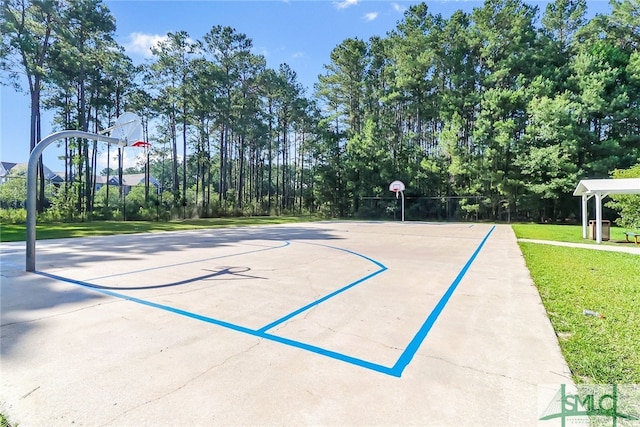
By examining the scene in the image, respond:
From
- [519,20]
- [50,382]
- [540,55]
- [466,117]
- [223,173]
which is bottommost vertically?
[50,382]

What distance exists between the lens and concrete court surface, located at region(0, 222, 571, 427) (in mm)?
1896

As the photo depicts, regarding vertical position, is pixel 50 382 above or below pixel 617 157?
below

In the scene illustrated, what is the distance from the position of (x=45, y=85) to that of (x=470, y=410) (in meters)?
27.8

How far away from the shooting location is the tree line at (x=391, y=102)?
65.6 ft

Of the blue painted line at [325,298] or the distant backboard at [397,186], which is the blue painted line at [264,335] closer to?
the blue painted line at [325,298]

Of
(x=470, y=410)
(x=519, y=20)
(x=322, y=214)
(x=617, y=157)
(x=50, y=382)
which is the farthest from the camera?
(x=322, y=214)

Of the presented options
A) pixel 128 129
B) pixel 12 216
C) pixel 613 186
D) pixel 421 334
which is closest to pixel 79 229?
pixel 12 216

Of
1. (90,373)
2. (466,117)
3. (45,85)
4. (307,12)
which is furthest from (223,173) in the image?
(90,373)

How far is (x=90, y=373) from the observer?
2293 mm

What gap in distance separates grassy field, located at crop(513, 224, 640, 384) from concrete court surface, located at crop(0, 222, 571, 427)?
0.18 metres

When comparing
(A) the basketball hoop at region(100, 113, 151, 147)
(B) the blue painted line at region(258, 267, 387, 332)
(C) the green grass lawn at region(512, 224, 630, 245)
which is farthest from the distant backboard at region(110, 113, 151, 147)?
(C) the green grass lawn at region(512, 224, 630, 245)

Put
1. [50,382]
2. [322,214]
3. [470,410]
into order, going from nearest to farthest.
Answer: [470,410]
[50,382]
[322,214]

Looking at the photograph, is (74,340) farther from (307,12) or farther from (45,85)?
(45,85)

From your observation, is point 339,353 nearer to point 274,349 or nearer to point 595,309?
point 274,349
